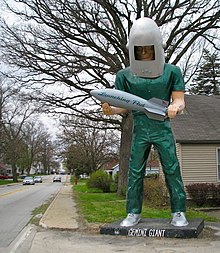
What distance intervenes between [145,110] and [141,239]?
8.58ft

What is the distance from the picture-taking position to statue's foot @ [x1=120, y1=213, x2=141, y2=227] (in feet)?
29.9

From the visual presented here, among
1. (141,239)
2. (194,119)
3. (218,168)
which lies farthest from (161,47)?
(194,119)

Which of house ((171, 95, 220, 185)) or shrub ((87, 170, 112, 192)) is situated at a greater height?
house ((171, 95, 220, 185))

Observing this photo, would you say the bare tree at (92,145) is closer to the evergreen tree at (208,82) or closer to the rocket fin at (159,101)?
the evergreen tree at (208,82)

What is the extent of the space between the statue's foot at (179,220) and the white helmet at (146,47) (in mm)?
2995

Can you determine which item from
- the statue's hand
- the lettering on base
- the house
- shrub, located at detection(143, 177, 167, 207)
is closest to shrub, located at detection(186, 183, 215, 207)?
the house

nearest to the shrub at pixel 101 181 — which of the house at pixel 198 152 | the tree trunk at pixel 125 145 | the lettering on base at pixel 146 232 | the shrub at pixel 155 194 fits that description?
the tree trunk at pixel 125 145

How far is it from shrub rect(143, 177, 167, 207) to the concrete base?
8.92m

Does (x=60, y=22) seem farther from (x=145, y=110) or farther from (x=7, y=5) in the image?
(x=145, y=110)

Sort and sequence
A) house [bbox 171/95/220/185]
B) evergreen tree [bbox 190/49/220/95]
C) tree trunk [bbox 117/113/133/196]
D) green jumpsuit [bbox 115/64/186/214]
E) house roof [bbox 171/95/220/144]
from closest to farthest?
1. green jumpsuit [bbox 115/64/186/214]
2. house [bbox 171/95/220/185]
3. house roof [bbox 171/95/220/144]
4. tree trunk [bbox 117/113/133/196]
5. evergreen tree [bbox 190/49/220/95]

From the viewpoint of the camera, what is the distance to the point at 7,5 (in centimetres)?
2009

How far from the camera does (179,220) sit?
29.3 ft

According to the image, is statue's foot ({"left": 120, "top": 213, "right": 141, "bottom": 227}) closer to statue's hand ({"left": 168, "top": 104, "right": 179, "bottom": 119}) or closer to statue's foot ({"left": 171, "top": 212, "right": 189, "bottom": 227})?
statue's foot ({"left": 171, "top": 212, "right": 189, "bottom": 227})

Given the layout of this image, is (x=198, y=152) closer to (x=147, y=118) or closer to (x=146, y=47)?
(x=147, y=118)
